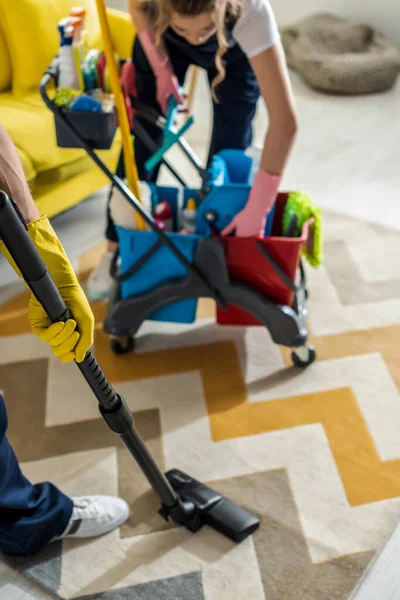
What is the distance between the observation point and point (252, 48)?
4.58 ft

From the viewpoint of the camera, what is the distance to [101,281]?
1970 millimetres

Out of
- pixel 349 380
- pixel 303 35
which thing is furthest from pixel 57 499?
pixel 303 35

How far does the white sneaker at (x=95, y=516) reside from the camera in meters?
1.38

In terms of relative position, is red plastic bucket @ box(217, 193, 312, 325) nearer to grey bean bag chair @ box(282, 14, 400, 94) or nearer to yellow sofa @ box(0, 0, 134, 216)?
yellow sofa @ box(0, 0, 134, 216)

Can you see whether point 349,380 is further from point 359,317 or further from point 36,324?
point 36,324

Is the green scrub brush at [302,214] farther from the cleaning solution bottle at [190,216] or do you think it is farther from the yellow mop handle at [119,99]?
the yellow mop handle at [119,99]

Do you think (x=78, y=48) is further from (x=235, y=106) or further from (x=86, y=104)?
(x=235, y=106)

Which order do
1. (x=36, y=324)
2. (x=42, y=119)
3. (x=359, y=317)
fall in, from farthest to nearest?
(x=42, y=119), (x=359, y=317), (x=36, y=324)

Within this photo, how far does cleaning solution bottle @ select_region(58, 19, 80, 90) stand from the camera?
1519 millimetres

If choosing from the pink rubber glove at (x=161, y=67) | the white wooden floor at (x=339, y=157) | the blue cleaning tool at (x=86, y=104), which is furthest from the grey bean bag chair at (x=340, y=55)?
the blue cleaning tool at (x=86, y=104)

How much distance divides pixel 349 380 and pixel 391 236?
77 cm

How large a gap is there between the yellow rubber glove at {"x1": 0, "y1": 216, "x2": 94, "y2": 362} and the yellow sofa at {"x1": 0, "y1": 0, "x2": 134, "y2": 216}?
→ 3.86 ft

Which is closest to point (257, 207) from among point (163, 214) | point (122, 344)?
point (163, 214)

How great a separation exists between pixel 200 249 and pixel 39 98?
1.12 m
